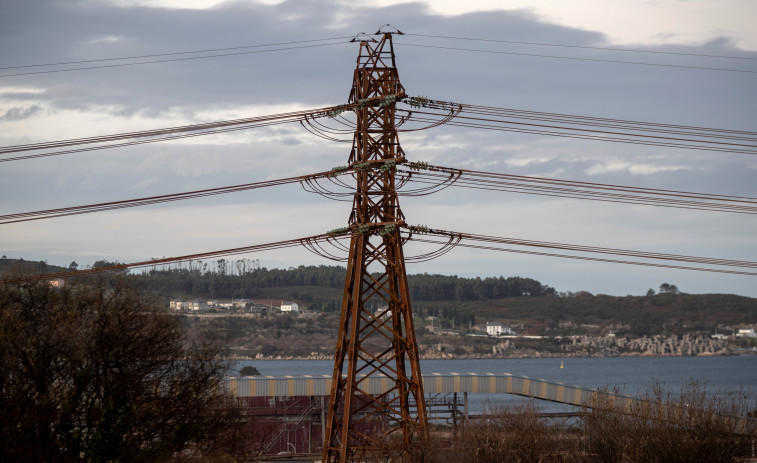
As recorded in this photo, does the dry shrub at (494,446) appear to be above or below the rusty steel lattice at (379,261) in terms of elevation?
below

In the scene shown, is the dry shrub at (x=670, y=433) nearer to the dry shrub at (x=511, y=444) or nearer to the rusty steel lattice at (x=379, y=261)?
the dry shrub at (x=511, y=444)

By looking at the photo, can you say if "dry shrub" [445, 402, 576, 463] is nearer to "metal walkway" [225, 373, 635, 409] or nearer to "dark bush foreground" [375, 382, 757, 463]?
"dark bush foreground" [375, 382, 757, 463]

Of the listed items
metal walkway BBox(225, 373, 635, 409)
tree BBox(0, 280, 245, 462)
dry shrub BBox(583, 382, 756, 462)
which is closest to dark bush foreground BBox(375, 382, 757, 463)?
dry shrub BBox(583, 382, 756, 462)

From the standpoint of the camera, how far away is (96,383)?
2773cm

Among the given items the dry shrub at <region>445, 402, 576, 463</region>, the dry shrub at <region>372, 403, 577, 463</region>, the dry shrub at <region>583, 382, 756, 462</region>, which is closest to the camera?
the dry shrub at <region>372, 403, 577, 463</region>

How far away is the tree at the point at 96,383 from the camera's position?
2622 centimetres

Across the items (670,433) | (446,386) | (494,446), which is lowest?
(494,446)

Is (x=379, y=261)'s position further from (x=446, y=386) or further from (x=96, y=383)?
(x=446, y=386)

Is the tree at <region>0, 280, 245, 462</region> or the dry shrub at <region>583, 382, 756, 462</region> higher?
the tree at <region>0, 280, 245, 462</region>

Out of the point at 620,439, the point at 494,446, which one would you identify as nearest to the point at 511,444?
the point at 494,446

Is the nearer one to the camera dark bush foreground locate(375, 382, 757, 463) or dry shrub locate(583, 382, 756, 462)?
dark bush foreground locate(375, 382, 757, 463)

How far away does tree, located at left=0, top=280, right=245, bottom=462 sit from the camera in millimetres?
26219

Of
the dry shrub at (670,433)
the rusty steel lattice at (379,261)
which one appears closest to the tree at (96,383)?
the rusty steel lattice at (379,261)

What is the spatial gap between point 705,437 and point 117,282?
22.1 meters
